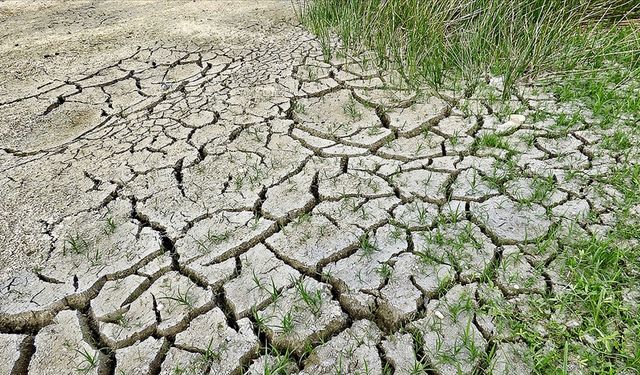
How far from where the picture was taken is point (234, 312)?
1.73 metres

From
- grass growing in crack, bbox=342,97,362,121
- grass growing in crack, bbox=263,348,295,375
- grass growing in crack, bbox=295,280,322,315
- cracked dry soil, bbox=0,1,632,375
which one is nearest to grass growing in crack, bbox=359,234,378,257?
cracked dry soil, bbox=0,1,632,375

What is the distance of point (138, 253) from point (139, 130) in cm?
108

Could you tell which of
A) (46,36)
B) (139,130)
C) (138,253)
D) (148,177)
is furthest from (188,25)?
(138,253)

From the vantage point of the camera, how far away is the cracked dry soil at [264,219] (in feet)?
5.35

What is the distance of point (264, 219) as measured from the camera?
7.03ft

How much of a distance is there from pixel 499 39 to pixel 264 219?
6.33 feet

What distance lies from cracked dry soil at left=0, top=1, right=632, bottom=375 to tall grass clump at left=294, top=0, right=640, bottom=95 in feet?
0.84

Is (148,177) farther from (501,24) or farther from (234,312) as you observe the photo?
(501,24)

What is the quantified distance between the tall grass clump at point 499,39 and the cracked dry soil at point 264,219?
0.84 ft

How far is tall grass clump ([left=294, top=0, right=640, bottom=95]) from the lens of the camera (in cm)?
310

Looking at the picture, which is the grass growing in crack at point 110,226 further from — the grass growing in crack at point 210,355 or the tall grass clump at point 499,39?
the tall grass clump at point 499,39

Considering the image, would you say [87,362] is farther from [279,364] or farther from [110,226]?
[110,226]

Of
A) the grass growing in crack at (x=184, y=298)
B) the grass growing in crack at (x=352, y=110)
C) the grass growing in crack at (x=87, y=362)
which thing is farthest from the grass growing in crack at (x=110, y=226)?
the grass growing in crack at (x=352, y=110)

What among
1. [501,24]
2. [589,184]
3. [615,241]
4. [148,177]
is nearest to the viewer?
[615,241]
